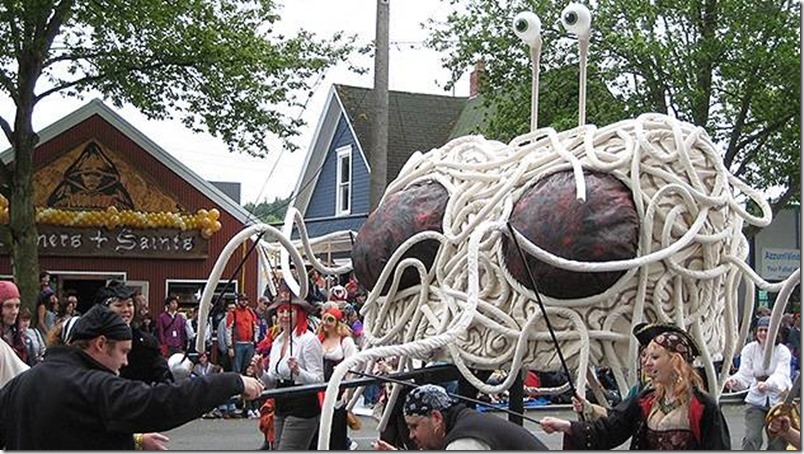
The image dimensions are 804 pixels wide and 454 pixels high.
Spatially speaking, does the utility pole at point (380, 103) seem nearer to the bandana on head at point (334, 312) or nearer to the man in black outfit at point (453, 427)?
the bandana on head at point (334, 312)

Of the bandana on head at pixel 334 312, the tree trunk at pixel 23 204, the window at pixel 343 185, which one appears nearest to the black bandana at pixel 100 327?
the bandana on head at pixel 334 312

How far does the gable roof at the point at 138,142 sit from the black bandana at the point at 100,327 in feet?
42.0

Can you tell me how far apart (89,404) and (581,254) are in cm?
165

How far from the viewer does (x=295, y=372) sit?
20.0 feet

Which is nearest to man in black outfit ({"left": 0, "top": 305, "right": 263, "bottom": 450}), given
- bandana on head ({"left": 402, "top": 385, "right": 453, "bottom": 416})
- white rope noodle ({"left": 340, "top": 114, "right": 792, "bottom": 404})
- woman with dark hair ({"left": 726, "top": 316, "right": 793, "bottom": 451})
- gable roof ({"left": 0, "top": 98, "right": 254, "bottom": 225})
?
bandana on head ({"left": 402, "top": 385, "right": 453, "bottom": 416})

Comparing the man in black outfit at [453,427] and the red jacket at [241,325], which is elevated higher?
the man in black outfit at [453,427]

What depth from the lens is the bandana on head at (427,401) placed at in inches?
128

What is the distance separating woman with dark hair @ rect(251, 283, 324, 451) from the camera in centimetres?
589

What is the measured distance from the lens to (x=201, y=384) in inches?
120

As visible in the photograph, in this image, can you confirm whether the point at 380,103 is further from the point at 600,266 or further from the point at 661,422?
the point at 661,422

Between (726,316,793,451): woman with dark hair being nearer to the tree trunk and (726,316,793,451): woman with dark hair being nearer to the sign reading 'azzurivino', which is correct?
the tree trunk

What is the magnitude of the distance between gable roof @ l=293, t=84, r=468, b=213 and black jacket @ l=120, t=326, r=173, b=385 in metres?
15.3

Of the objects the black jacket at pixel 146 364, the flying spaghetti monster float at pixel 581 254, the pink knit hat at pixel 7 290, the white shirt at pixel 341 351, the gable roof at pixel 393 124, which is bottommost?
the white shirt at pixel 341 351

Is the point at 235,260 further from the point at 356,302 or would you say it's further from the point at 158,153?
the point at 356,302
